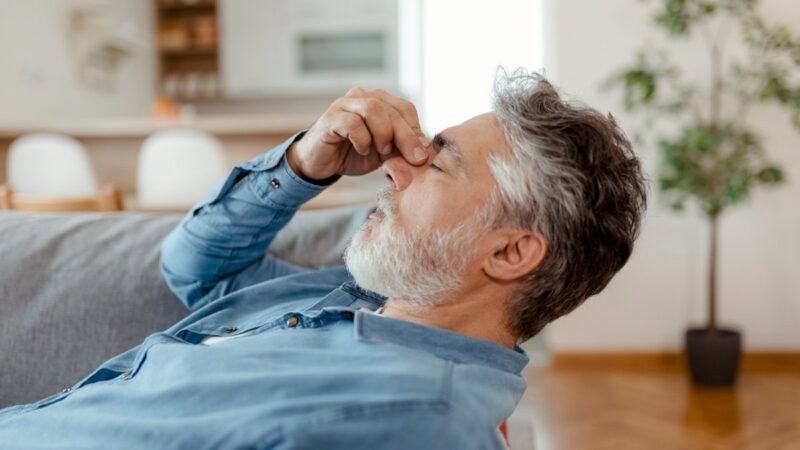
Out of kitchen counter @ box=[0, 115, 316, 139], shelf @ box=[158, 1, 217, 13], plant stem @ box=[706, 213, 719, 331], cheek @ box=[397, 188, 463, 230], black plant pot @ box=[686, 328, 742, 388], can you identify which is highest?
shelf @ box=[158, 1, 217, 13]

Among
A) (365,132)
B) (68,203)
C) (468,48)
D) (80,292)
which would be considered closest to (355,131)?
(365,132)

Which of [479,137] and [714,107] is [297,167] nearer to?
[479,137]

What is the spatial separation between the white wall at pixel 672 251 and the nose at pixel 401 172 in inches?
92.7

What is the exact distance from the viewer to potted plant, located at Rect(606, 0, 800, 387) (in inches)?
120

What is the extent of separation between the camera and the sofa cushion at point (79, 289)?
4.39 feet

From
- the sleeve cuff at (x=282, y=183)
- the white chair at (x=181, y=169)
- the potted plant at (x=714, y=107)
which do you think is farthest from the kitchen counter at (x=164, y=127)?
the sleeve cuff at (x=282, y=183)

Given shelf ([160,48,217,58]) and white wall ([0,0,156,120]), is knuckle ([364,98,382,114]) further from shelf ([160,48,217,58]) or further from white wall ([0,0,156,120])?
shelf ([160,48,217,58])

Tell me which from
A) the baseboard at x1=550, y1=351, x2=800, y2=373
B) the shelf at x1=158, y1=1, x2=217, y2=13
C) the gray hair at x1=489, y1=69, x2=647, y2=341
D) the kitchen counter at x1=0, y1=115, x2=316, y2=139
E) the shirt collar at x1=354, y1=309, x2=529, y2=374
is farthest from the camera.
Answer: the shelf at x1=158, y1=1, x2=217, y2=13

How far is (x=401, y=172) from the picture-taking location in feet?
3.83

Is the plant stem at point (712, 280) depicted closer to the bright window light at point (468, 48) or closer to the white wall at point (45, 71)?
the bright window light at point (468, 48)

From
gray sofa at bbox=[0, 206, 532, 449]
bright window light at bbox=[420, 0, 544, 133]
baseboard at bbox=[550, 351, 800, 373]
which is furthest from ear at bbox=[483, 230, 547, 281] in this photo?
bright window light at bbox=[420, 0, 544, 133]

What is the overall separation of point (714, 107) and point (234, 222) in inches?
99.6

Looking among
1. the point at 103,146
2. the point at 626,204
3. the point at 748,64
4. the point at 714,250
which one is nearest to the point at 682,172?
the point at 714,250

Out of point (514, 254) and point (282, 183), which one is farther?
point (282, 183)
